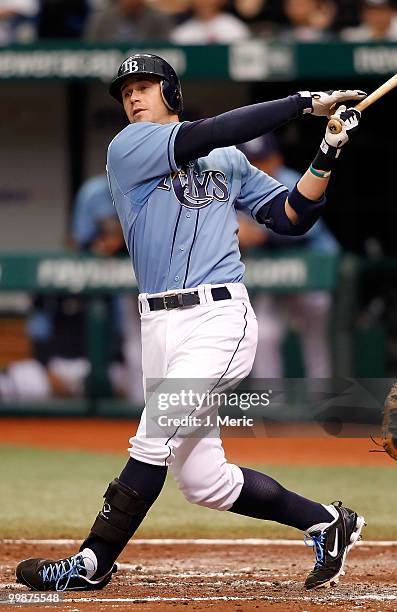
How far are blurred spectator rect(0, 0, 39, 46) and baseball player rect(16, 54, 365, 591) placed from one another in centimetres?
609

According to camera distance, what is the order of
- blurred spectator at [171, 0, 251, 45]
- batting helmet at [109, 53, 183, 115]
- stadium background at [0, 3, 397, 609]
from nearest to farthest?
batting helmet at [109, 53, 183, 115]
stadium background at [0, 3, 397, 609]
blurred spectator at [171, 0, 251, 45]

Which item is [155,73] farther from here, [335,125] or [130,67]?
[335,125]

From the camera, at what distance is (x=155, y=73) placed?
4.13 metres

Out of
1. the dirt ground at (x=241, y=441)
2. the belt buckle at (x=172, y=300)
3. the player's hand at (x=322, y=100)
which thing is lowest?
the dirt ground at (x=241, y=441)

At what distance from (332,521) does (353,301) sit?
15.7 feet

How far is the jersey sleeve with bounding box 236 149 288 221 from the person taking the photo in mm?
4273

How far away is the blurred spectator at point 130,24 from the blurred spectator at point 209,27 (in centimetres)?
Answer: 15

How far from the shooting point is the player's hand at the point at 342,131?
157 inches

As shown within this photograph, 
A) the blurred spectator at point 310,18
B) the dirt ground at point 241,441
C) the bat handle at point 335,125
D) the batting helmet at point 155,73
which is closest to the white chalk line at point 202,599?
the bat handle at point 335,125

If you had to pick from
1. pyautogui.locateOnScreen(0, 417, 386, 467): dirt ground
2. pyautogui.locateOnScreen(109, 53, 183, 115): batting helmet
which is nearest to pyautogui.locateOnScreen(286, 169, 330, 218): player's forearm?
pyautogui.locateOnScreen(109, 53, 183, 115): batting helmet

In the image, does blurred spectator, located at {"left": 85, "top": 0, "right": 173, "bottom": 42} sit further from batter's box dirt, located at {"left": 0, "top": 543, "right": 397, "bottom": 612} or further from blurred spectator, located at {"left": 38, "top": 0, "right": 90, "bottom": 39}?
batter's box dirt, located at {"left": 0, "top": 543, "right": 397, "bottom": 612}

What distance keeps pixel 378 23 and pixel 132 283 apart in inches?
104

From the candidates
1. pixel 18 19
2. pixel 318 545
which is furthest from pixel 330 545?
pixel 18 19

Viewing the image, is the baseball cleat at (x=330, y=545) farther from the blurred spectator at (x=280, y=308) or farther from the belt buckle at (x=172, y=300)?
the blurred spectator at (x=280, y=308)
